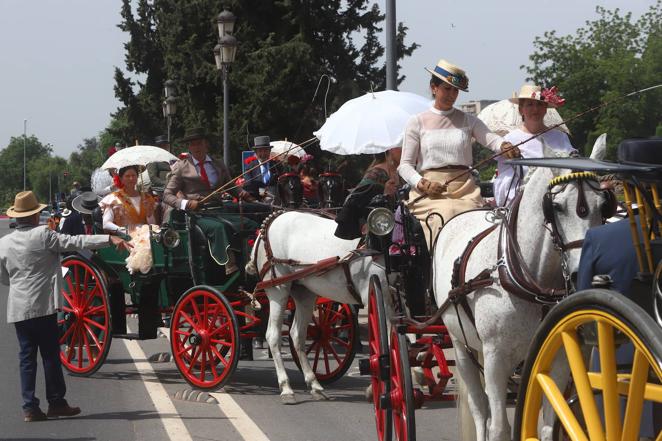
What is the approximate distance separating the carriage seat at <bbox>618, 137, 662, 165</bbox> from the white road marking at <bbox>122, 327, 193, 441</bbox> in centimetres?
477

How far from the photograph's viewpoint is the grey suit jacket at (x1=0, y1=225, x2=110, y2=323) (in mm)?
8969

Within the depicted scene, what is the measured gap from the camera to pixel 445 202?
24.2 feet

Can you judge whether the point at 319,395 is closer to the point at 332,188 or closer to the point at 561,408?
the point at 561,408

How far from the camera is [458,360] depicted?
659cm

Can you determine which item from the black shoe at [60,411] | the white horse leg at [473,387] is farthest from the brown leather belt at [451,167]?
the black shoe at [60,411]

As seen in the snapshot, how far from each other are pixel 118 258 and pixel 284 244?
2210 millimetres

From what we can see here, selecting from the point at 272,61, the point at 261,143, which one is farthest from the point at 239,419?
the point at 272,61

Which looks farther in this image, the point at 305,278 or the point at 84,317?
the point at 84,317

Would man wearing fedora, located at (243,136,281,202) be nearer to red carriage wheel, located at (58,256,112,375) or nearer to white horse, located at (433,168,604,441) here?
red carriage wheel, located at (58,256,112,375)

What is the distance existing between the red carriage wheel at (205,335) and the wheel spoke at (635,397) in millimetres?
6751

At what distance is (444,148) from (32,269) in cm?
368

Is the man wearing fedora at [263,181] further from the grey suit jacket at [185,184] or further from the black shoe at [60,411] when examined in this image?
the black shoe at [60,411]

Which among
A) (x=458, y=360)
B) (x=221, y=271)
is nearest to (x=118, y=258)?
(x=221, y=271)

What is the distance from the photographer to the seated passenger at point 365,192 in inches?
347
